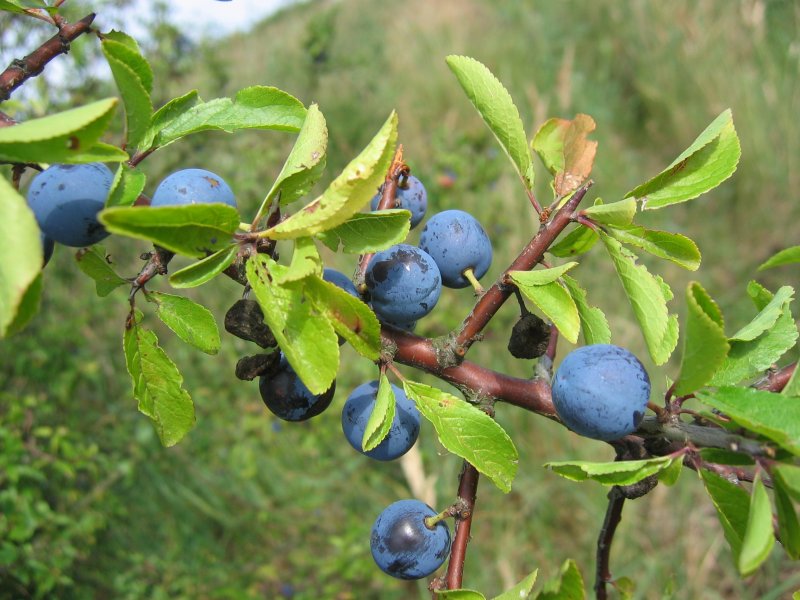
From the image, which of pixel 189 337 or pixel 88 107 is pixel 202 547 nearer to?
pixel 189 337

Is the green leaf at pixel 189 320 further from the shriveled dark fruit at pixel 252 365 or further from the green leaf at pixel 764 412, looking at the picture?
the green leaf at pixel 764 412

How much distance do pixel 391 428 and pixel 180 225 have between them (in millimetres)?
474

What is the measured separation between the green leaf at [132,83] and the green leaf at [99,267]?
168mm

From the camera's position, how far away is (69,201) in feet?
2.39

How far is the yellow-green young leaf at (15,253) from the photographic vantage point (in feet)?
1.62

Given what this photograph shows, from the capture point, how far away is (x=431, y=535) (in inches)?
37.5

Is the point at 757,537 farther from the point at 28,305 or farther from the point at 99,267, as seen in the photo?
the point at 99,267

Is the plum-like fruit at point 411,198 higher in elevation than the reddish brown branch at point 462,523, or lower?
higher

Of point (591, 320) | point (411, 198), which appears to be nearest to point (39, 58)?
point (411, 198)

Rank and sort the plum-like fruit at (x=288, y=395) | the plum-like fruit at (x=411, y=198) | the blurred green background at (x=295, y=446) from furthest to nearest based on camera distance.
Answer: the blurred green background at (x=295, y=446) < the plum-like fruit at (x=411, y=198) < the plum-like fruit at (x=288, y=395)

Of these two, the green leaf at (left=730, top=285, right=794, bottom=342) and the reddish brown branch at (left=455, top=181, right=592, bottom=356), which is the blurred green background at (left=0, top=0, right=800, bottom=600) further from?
the reddish brown branch at (left=455, top=181, right=592, bottom=356)

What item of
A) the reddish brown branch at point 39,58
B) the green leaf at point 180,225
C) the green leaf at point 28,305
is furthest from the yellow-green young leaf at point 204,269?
the reddish brown branch at point 39,58

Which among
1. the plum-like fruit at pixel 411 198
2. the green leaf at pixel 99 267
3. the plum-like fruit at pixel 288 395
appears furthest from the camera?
the plum-like fruit at pixel 411 198

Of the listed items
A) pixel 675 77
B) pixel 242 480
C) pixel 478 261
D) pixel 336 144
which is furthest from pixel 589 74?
pixel 478 261
